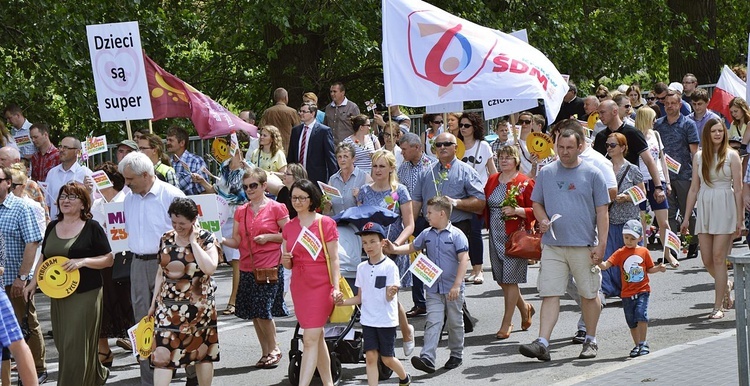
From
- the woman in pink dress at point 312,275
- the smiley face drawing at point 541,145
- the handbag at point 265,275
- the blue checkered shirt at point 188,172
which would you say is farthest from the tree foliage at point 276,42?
the woman in pink dress at point 312,275

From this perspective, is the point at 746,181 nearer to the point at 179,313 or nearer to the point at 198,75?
the point at 179,313

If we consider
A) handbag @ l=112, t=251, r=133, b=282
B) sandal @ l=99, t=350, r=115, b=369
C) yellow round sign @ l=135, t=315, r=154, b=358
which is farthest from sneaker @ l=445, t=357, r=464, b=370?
sandal @ l=99, t=350, r=115, b=369

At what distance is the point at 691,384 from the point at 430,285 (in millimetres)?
2151

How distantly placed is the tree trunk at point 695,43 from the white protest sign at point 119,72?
52.9ft

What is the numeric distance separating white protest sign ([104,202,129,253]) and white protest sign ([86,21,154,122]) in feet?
9.29

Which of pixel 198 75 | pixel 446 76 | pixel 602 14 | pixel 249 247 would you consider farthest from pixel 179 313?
pixel 602 14

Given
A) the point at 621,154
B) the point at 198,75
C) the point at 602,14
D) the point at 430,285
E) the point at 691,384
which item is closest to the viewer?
the point at 691,384

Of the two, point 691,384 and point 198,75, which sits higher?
point 198,75

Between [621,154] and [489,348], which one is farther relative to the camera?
[621,154]

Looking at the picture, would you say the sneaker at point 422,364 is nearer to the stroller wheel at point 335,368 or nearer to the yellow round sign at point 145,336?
the stroller wheel at point 335,368

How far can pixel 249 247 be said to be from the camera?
434 inches

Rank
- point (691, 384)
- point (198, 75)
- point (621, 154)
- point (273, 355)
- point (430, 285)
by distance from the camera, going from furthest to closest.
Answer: point (198, 75) → point (621, 154) → point (273, 355) → point (430, 285) → point (691, 384)

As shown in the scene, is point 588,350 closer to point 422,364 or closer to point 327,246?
point 422,364

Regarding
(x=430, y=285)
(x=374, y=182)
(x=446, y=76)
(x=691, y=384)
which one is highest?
(x=446, y=76)
